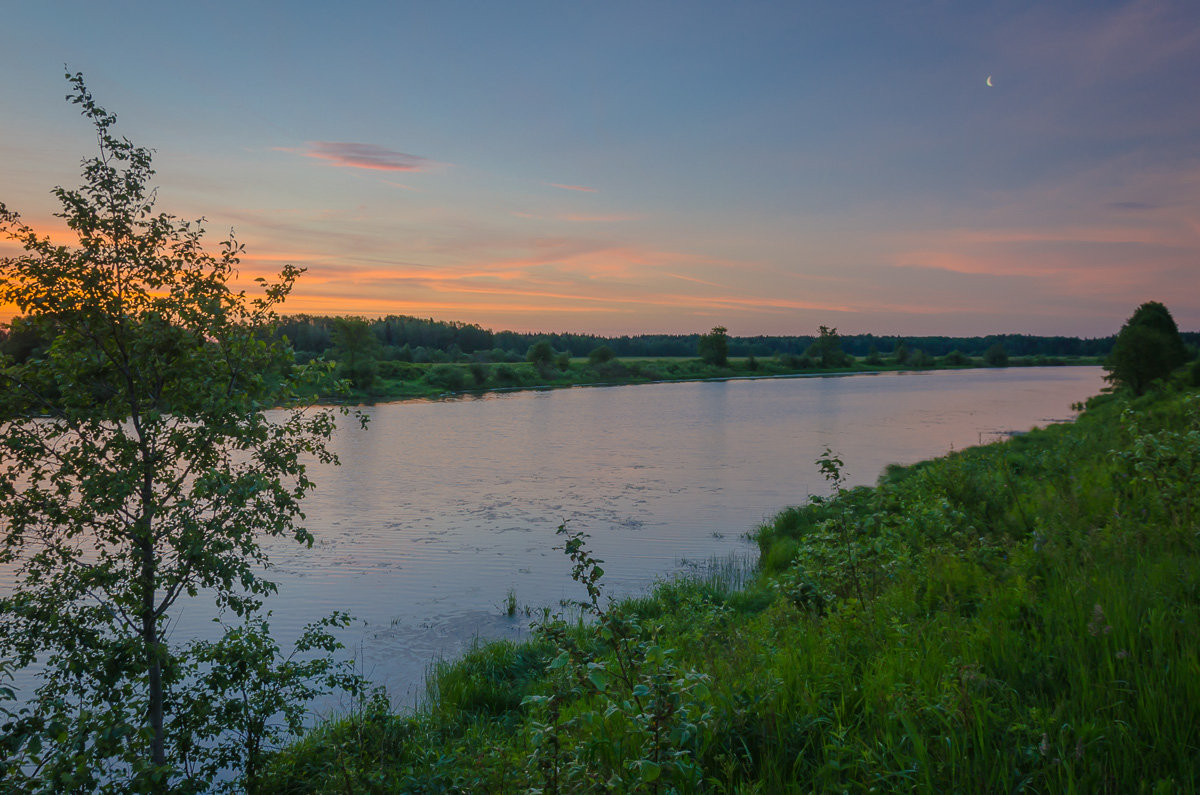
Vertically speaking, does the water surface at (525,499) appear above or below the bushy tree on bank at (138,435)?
below

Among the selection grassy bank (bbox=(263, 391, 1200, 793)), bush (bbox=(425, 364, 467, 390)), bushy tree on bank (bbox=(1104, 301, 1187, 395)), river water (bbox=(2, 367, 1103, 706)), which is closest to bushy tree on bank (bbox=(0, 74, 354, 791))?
grassy bank (bbox=(263, 391, 1200, 793))

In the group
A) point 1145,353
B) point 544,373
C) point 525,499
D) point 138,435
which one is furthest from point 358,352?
point 138,435

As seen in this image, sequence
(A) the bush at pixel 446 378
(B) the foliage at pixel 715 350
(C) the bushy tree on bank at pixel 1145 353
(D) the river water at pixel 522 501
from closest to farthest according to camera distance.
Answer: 1. (D) the river water at pixel 522 501
2. (C) the bushy tree on bank at pixel 1145 353
3. (A) the bush at pixel 446 378
4. (B) the foliage at pixel 715 350

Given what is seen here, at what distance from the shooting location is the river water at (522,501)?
12352 mm

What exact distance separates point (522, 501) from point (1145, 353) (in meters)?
34.9

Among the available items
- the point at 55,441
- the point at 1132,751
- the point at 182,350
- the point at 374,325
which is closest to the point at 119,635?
the point at 55,441

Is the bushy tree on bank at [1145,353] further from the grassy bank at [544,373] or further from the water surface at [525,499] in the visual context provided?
the grassy bank at [544,373]

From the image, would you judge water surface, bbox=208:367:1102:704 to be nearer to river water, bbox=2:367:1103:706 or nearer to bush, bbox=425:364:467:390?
river water, bbox=2:367:1103:706

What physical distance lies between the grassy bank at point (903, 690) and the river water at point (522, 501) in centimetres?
454

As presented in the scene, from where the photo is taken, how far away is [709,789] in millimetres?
3621

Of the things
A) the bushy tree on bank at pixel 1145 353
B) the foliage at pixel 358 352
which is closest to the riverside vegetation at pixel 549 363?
the foliage at pixel 358 352

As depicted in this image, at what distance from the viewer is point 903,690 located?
4.09 m

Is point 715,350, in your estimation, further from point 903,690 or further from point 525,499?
point 903,690

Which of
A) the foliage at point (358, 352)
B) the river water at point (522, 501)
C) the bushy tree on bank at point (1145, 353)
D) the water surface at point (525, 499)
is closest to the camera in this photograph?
the river water at point (522, 501)
